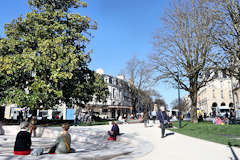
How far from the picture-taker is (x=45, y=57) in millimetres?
16688

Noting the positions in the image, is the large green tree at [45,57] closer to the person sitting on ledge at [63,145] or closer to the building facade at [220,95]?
the person sitting on ledge at [63,145]

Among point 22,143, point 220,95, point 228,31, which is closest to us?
point 22,143

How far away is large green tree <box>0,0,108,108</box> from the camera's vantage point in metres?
16.7

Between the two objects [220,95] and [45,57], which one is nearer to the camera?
[45,57]

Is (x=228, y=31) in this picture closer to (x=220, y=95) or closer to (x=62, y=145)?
(x=62, y=145)

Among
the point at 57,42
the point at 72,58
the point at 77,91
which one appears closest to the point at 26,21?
the point at 57,42

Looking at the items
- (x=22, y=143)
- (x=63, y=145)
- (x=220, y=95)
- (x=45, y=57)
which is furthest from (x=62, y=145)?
(x=220, y=95)

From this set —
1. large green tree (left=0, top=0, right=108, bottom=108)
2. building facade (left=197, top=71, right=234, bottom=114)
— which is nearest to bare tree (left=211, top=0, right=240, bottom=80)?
large green tree (left=0, top=0, right=108, bottom=108)

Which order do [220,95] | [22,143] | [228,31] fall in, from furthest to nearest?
[220,95], [228,31], [22,143]

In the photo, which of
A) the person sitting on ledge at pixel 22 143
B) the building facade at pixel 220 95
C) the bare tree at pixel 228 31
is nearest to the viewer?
the person sitting on ledge at pixel 22 143

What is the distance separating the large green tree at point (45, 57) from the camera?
54.8 ft

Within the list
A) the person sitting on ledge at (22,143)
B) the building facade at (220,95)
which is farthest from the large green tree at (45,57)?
the building facade at (220,95)

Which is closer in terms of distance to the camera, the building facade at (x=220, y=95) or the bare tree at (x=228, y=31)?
the bare tree at (x=228, y=31)

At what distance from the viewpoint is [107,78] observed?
213ft
